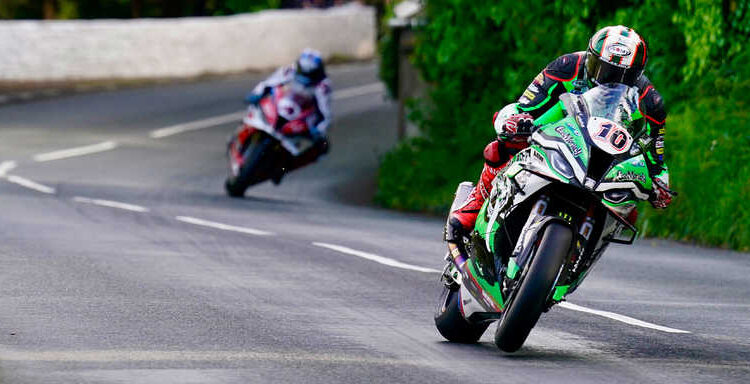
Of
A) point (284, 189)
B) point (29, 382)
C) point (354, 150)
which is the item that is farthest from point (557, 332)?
point (354, 150)

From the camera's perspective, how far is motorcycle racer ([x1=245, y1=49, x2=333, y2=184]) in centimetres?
2134

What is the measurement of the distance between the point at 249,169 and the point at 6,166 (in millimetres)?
4739

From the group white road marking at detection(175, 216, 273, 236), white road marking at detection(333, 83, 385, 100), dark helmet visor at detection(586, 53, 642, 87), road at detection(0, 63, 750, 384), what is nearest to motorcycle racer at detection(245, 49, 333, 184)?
road at detection(0, 63, 750, 384)

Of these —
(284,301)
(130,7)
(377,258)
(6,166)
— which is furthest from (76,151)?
(130,7)

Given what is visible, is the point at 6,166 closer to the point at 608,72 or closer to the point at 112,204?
the point at 112,204

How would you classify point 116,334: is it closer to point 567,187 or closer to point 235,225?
point 567,187

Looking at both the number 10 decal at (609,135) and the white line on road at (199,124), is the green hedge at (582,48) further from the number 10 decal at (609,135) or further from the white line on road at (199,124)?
the number 10 decal at (609,135)

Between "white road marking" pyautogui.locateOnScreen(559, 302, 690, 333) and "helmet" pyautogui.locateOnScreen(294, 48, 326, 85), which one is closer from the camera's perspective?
"white road marking" pyautogui.locateOnScreen(559, 302, 690, 333)

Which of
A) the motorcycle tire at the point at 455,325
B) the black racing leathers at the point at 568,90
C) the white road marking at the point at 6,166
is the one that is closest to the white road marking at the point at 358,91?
the white road marking at the point at 6,166

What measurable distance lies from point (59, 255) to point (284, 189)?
11.7 m

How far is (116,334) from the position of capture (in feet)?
27.3

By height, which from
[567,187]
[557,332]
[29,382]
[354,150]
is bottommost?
[354,150]

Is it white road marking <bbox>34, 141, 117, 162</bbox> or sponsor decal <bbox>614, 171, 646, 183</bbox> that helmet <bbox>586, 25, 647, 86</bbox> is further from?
white road marking <bbox>34, 141, 117, 162</bbox>

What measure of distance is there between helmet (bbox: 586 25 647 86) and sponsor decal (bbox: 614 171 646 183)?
1.74 feet
